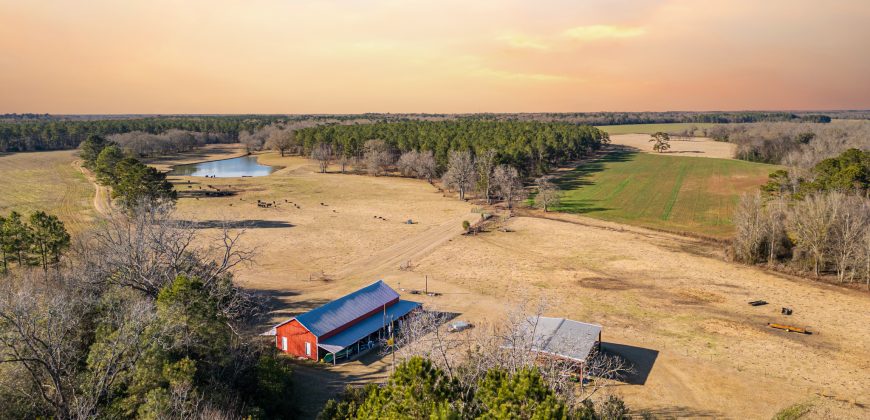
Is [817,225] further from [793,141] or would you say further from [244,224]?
[793,141]

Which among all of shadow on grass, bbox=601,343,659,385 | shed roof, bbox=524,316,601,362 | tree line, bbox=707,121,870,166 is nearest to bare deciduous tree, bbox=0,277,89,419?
shed roof, bbox=524,316,601,362

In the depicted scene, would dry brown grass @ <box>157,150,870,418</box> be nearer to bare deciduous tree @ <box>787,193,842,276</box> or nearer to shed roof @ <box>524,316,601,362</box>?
shed roof @ <box>524,316,601,362</box>

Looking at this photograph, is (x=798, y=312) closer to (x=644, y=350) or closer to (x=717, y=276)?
(x=717, y=276)

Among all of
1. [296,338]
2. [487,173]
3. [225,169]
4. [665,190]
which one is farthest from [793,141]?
[225,169]

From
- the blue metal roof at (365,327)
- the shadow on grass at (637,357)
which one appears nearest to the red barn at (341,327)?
the blue metal roof at (365,327)

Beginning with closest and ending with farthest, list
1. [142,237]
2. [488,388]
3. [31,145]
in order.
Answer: [488,388], [142,237], [31,145]

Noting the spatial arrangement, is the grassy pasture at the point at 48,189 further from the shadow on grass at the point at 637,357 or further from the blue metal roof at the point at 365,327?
the shadow on grass at the point at 637,357

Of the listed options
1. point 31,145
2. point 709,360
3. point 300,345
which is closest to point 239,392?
Answer: point 300,345
